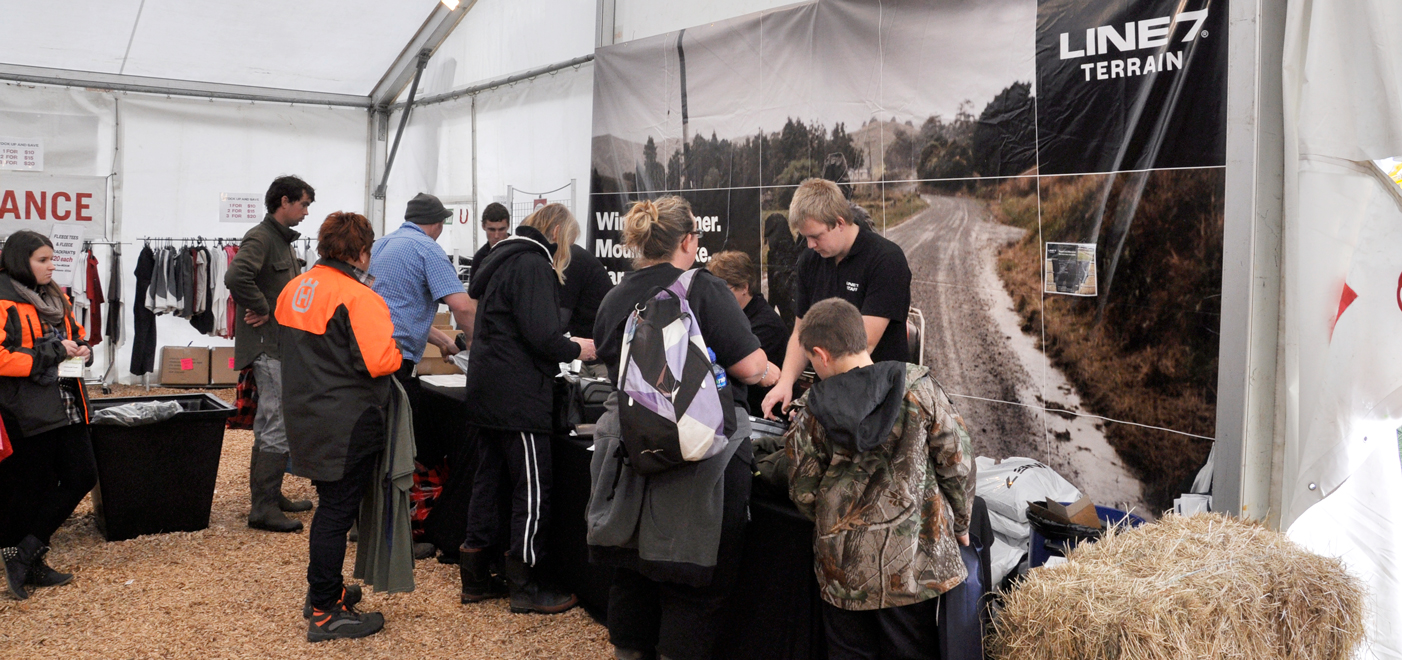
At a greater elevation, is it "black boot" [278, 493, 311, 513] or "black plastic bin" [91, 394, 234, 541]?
"black plastic bin" [91, 394, 234, 541]

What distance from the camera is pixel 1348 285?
2.45 m

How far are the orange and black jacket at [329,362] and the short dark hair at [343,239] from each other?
0.04 m

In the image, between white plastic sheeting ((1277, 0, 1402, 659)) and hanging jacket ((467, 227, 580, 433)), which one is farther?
hanging jacket ((467, 227, 580, 433))

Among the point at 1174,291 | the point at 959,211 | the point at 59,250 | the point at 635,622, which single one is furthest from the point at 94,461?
the point at 59,250

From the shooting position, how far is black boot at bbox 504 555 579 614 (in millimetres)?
3322

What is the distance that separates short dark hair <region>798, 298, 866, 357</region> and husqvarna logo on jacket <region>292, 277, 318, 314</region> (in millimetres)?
1653

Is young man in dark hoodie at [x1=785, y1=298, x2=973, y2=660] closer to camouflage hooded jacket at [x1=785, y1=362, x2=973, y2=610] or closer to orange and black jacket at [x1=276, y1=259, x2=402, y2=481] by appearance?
camouflage hooded jacket at [x1=785, y1=362, x2=973, y2=610]

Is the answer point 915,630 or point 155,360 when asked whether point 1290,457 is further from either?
point 155,360

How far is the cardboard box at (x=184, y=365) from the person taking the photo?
27.6 ft

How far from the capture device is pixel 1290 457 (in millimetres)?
2596

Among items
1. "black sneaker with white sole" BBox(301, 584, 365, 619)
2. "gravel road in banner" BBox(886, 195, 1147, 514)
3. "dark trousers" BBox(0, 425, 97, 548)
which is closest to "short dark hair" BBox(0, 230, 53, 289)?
"dark trousers" BBox(0, 425, 97, 548)

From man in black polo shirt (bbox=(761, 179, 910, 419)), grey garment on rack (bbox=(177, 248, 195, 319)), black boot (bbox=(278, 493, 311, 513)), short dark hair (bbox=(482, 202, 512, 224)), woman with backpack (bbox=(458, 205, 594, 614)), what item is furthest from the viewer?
grey garment on rack (bbox=(177, 248, 195, 319))

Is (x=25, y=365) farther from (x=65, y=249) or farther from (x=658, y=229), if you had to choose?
(x=65, y=249)

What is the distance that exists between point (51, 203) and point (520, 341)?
6.95 m
